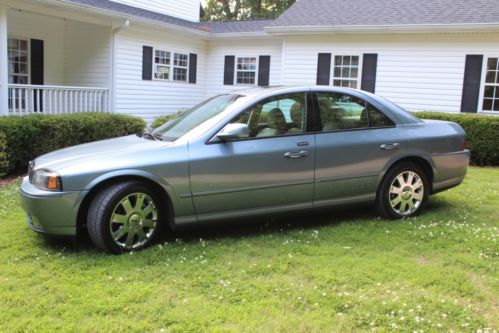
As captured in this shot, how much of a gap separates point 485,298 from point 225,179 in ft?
7.90

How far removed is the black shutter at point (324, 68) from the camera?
15.3 m

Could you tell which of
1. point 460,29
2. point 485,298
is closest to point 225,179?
point 485,298

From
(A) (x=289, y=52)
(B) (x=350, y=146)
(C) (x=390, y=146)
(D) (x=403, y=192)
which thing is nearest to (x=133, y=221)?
(B) (x=350, y=146)

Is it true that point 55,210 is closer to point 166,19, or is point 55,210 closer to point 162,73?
point 162,73

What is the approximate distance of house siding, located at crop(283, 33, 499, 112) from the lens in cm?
1369

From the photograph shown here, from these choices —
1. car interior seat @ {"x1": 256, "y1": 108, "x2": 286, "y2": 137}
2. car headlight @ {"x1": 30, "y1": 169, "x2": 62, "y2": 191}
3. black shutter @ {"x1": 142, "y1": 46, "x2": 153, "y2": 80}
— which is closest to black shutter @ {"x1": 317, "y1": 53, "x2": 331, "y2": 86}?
black shutter @ {"x1": 142, "y1": 46, "x2": 153, "y2": 80}

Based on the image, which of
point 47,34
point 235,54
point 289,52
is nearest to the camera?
point 47,34

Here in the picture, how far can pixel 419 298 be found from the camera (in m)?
3.64

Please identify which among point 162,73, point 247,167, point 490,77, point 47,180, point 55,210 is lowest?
point 55,210

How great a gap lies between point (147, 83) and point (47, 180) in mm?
11799

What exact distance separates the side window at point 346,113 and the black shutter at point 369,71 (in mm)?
9620

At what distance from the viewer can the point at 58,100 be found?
12.6 meters

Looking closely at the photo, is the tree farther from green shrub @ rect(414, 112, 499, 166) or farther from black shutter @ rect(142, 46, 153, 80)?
green shrub @ rect(414, 112, 499, 166)

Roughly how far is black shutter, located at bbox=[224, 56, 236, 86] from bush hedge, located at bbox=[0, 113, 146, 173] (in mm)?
7360
